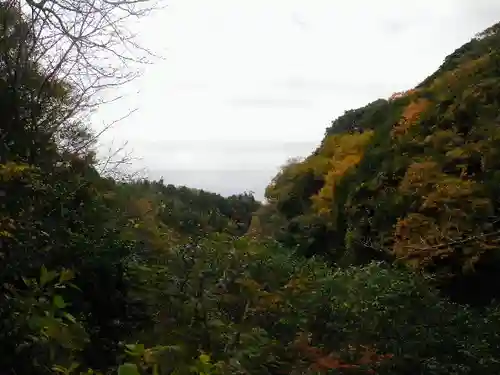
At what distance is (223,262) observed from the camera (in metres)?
4.48

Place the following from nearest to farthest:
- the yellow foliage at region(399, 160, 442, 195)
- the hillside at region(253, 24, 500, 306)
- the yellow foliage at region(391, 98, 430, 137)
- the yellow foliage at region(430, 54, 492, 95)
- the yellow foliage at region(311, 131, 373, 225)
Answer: the hillside at region(253, 24, 500, 306) < the yellow foliage at region(399, 160, 442, 195) < the yellow foliage at region(430, 54, 492, 95) < the yellow foliage at region(391, 98, 430, 137) < the yellow foliage at region(311, 131, 373, 225)

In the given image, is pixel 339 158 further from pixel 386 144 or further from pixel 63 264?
pixel 63 264

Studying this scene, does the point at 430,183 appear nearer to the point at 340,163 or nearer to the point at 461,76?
the point at 461,76

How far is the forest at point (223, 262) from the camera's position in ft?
11.1

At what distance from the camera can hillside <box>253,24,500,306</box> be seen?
7.64 m

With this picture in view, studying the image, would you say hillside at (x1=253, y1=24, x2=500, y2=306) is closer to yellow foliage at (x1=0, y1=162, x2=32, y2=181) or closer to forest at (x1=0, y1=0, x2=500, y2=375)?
forest at (x1=0, y1=0, x2=500, y2=375)

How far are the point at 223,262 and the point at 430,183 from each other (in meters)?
5.13

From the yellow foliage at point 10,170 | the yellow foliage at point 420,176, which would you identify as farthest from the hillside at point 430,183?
the yellow foliage at point 10,170

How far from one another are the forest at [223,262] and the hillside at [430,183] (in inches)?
1.3

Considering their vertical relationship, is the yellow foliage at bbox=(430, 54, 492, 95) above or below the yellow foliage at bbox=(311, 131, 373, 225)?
above

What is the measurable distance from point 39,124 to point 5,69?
55 centimetres

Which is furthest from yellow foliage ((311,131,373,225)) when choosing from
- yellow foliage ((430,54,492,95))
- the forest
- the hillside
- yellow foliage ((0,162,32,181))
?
yellow foliage ((0,162,32,181))

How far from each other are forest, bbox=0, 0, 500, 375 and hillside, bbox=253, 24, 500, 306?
0.11 feet

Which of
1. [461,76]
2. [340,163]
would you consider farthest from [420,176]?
[340,163]
